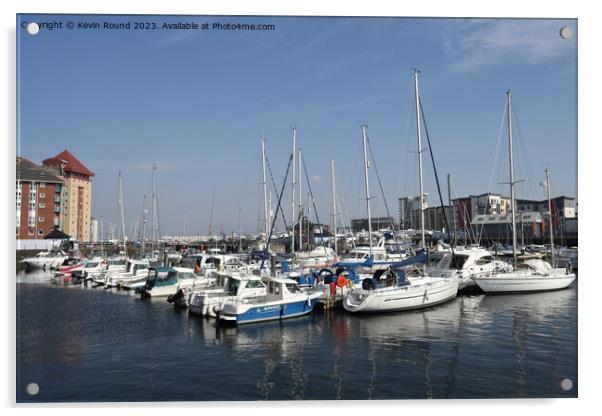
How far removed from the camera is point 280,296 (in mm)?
17312

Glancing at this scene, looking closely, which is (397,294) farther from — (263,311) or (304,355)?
(304,355)

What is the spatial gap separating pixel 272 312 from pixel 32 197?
828cm

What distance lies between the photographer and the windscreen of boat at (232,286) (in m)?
19.2

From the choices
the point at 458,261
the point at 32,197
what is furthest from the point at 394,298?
the point at 32,197

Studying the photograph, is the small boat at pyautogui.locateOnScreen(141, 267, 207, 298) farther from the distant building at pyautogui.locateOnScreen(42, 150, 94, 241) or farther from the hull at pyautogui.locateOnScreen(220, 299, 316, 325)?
the hull at pyautogui.locateOnScreen(220, 299, 316, 325)

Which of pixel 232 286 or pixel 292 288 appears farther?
pixel 232 286

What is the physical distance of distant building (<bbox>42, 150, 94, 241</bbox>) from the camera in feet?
80.6

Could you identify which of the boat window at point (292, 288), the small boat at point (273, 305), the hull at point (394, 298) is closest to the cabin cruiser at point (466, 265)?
the hull at point (394, 298)

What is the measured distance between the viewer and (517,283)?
2275 cm

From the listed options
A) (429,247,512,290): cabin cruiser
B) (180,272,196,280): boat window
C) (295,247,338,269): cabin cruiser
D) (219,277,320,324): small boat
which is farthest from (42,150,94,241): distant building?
(429,247,512,290): cabin cruiser

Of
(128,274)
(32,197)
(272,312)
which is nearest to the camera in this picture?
(32,197)

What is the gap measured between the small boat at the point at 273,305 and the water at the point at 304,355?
438 millimetres

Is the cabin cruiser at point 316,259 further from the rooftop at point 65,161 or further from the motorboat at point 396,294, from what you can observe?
the rooftop at point 65,161

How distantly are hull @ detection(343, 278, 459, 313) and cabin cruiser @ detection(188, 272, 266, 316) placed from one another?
3542 millimetres
